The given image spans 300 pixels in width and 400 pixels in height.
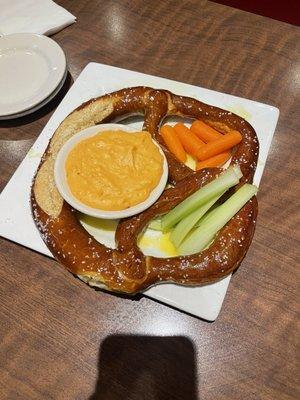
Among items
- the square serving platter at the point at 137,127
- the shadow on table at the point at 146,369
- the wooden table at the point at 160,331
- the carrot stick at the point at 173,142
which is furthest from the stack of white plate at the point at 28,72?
the shadow on table at the point at 146,369

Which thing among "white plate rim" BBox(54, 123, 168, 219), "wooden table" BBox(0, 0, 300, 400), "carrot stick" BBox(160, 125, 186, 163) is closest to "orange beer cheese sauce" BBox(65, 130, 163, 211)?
"white plate rim" BBox(54, 123, 168, 219)

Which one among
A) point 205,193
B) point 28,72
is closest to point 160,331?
point 205,193

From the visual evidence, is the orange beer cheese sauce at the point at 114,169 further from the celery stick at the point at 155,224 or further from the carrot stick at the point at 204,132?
the carrot stick at the point at 204,132

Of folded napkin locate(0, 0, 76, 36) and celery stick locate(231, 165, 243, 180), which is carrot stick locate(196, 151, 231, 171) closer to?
celery stick locate(231, 165, 243, 180)

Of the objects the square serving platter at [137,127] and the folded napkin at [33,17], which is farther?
the folded napkin at [33,17]

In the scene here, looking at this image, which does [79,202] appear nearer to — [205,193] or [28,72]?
[205,193]

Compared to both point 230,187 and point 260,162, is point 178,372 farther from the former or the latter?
point 260,162

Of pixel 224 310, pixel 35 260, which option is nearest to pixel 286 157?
pixel 224 310
